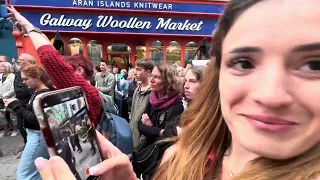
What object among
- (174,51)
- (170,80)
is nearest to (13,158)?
(170,80)

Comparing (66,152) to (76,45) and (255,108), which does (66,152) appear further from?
(76,45)

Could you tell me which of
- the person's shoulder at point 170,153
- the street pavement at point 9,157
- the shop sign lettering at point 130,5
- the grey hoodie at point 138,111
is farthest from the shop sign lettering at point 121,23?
the person's shoulder at point 170,153

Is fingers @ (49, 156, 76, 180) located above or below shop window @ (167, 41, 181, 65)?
below

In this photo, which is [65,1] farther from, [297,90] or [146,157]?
[297,90]

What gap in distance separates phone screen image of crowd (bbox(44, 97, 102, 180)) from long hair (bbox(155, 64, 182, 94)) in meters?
1.83

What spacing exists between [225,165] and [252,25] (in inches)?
17.5

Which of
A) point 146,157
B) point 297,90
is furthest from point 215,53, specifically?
point 146,157

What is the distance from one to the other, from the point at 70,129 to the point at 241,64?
19.2 inches

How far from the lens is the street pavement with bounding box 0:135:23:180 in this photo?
360cm

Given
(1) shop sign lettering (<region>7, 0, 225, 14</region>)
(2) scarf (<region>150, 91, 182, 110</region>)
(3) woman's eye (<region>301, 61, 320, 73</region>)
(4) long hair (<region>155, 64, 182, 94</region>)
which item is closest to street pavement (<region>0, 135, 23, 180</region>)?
(2) scarf (<region>150, 91, 182, 110</region>)

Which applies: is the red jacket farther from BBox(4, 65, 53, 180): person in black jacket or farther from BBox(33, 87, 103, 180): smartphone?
BBox(33, 87, 103, 180): smartphone

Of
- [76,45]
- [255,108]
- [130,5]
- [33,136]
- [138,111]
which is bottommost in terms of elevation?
[33,136]

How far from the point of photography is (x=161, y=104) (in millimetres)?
2602

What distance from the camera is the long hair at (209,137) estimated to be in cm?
72
